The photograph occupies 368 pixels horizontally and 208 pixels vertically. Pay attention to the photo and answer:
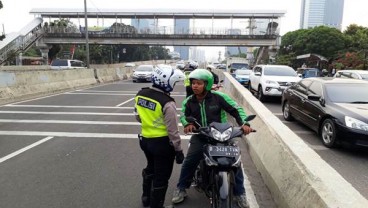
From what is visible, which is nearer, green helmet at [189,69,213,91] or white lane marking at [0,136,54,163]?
green helmet at [189,69,213,91]

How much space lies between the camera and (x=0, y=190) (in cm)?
483

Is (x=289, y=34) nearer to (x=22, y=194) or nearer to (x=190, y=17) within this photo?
(x=190, y=17)

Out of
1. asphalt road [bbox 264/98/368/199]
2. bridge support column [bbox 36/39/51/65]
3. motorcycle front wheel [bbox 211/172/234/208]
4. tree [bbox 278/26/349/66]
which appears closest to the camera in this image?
motorcycle front wheel [bbox 211/172/234/208]

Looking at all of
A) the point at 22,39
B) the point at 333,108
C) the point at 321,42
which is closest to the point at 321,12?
the point at 321,42

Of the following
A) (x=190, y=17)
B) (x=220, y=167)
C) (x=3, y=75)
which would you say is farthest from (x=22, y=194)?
(x=190, y=17)

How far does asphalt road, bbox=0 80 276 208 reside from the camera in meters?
4.58

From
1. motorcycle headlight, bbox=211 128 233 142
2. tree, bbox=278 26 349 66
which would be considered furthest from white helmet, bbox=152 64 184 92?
tree, bbox=278 26 349 66

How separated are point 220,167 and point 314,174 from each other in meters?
0.89

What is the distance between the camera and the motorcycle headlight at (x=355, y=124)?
6.91 metres

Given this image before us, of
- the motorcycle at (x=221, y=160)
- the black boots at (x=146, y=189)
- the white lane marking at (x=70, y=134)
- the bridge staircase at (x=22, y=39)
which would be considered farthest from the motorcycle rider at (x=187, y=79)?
the bridge staircase at (x=22, y=39)

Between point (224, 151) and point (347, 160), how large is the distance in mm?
4237

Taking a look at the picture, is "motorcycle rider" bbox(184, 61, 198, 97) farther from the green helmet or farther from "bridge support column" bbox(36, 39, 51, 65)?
"bridge support column" bbox(36, 39, 51, 65)

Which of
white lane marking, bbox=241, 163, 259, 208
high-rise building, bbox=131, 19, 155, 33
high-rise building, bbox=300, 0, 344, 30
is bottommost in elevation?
white lane marking, bbox=241, 163, 259, 208

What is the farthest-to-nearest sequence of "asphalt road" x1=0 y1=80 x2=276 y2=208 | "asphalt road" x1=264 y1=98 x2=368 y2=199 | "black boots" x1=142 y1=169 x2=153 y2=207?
"asphalt road" x1=264 y1=98 x2=368 y2=199 → "asphalt road" x1=0 y1=80 x2=276 y2=208 → "black boots" x1=142 y1=169 x2=153 y2=207
